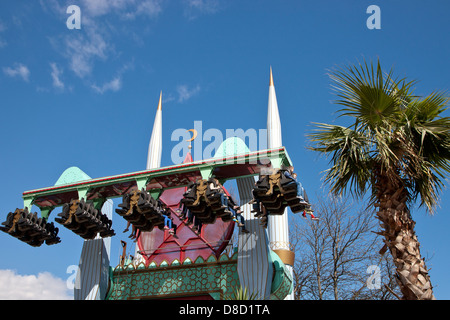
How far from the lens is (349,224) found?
22375 mm

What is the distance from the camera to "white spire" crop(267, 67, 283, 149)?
17.9 m

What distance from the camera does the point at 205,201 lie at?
32.3 feet

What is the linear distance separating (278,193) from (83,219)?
16.5 feet

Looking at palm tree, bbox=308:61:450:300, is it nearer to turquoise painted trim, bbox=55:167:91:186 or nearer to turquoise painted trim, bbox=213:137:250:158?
turquoise painted trim, bbox=213:137:250:158

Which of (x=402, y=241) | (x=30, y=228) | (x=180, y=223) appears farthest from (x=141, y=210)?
(x=402, y=241)

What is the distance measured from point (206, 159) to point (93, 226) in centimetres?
348

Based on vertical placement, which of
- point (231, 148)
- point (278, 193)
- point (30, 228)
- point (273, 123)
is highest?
point (273, 123)

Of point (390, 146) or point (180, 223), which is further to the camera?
point (180, 223)

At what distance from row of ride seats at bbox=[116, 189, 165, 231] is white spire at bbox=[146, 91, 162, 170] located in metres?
8.27

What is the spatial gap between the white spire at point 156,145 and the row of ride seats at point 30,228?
699 cm

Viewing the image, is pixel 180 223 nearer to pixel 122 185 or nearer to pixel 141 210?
pixel 122 185
